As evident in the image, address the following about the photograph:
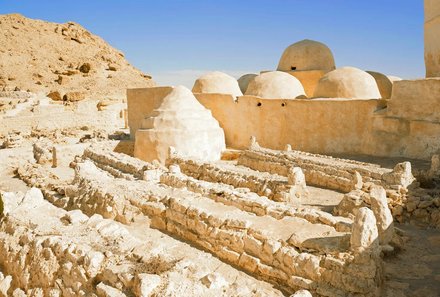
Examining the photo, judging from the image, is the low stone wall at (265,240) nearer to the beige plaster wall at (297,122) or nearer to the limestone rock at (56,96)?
the beige plaster wall at (297,122)

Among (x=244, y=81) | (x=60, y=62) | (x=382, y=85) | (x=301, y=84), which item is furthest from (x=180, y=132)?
(x=60, y=62)

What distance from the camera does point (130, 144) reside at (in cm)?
1578

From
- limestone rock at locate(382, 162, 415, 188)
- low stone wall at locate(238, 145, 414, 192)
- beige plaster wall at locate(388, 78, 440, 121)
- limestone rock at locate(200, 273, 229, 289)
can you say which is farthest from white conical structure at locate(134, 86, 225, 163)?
limestone rock at locate(200, 273, 229, 289)

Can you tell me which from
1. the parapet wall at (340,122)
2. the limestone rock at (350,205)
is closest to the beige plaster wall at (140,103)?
the parapet wall at (340,122)

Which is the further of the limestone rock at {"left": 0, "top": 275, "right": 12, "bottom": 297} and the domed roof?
the domed roof

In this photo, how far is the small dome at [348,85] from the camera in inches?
503

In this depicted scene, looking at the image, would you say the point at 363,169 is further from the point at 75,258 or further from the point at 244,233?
the point at 75,258

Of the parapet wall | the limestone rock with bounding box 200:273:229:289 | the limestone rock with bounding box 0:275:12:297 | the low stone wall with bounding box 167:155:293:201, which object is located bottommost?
the limestone rock with bounding box 0:275:12:297

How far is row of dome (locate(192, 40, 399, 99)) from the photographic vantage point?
506 inches

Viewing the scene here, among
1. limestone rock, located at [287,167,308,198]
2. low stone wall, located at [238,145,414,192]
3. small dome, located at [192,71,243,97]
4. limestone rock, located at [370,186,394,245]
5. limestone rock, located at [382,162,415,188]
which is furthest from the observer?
small dome, located at [192,71,243,97]

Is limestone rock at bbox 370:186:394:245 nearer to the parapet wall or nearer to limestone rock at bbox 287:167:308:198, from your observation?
limestone rock at bbox 287:167:308:198

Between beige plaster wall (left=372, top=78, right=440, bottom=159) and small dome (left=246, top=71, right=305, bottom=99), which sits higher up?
small dome (left=246, top=71, right=305, bottom=99)

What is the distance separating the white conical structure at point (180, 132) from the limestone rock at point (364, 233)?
28.7 ft

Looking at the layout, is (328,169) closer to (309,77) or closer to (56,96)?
(309,77)
